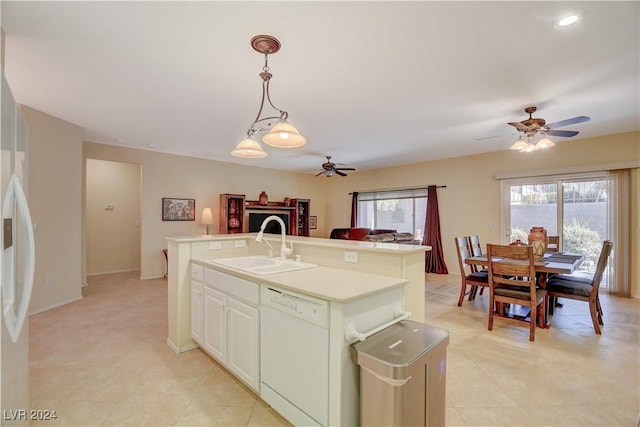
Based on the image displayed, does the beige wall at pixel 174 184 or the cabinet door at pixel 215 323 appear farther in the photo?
the beige wall at pixel 174 184

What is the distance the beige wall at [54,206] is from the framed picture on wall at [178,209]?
1654mm

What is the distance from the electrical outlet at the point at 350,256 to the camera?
2.08 meters

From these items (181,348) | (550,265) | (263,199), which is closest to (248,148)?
(181,348)

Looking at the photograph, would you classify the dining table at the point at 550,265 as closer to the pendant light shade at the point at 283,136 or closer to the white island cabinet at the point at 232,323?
the pendant light shade at the point at 283,136

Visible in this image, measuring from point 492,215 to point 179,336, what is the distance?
578cm

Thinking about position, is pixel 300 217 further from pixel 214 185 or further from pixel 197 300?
pixel 197 300

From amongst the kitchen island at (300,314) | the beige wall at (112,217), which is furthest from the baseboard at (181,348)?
the beige wall at (112,217)

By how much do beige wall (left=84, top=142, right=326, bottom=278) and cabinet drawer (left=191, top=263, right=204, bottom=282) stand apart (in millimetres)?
3801

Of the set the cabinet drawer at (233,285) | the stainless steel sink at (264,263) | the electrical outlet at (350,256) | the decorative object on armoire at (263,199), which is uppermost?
the decorative object on armoire at (263,199)

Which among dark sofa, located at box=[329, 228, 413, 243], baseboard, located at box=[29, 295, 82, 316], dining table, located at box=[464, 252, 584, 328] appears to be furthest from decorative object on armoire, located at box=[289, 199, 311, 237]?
dining table, located at box=[464, 252, 584, 328]

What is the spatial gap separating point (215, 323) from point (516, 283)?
302cm

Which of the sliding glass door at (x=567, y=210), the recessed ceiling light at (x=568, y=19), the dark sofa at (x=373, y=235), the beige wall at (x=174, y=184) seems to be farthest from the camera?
the dark sofa at (x=373, y=235)

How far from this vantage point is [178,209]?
6.07m

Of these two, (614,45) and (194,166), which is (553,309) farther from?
(194,166)
